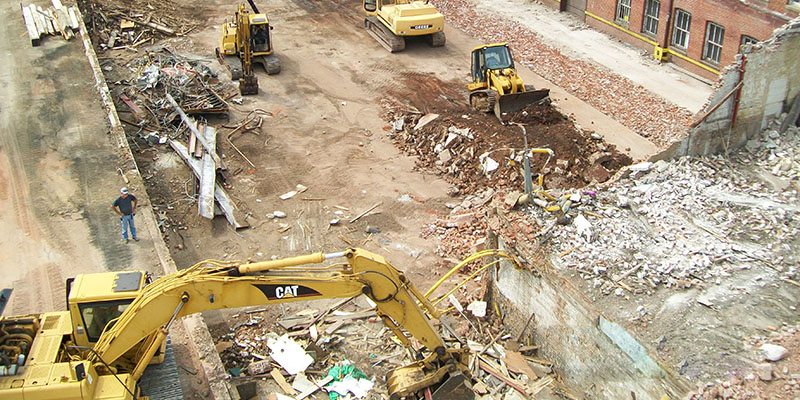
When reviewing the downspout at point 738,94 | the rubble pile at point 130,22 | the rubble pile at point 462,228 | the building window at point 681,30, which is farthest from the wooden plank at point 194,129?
the building window at point 681,30

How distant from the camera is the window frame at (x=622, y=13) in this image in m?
29.9

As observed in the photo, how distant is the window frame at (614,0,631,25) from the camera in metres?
29.9

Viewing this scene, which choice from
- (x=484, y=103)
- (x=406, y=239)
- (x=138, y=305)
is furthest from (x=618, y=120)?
(x=138, y=305)

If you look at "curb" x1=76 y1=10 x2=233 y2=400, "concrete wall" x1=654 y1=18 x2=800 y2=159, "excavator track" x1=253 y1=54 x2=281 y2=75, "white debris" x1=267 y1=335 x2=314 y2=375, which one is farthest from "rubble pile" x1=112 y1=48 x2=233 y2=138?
"concrete wall" x1=654 y1=18 x2=800 y2=159

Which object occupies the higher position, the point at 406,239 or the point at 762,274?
the point at 762,274

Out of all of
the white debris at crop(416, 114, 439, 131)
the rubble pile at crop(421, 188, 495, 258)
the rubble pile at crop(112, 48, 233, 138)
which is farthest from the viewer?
the rubble pile at crop(112, 48, 233, 138)

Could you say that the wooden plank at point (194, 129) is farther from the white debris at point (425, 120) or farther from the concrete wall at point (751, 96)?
the concrete wall at point (751, 96)

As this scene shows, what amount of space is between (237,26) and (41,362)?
1870 centimetres

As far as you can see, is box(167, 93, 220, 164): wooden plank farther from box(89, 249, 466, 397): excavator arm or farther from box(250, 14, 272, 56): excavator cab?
box(89, 249, 466, 397): excavator arm

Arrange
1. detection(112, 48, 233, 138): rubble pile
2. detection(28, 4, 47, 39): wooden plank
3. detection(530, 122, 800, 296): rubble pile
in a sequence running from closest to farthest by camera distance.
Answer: detection(530, 122, 800, 296): rubble pile → detection(112, 48, 233, 138): rubble pile → detection(28, 4, 47, 39): wooden plank

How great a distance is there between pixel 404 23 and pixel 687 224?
1700cm

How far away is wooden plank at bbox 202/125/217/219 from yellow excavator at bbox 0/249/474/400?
25.6ft

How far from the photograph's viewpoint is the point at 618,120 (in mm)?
23922

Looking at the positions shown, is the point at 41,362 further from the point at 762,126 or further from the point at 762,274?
the point at 762,126
